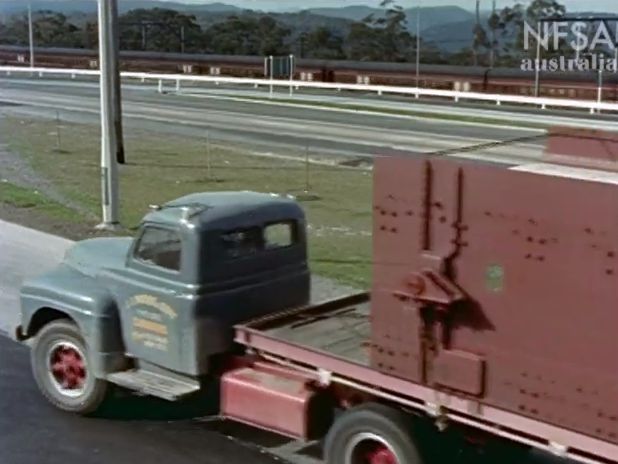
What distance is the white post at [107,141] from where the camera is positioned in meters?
19.3

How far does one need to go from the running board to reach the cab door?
0.14 m

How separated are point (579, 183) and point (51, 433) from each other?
525cm

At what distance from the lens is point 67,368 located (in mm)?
10086

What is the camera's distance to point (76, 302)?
9.79 metres

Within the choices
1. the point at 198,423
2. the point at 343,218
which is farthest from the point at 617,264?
the point at 343,218

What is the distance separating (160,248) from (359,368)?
236 cm

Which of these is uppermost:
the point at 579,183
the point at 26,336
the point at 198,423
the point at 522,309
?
the point at 579,183

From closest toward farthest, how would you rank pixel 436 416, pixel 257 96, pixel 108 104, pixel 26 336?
pixel 436 416 → pixel 26 336 → pixel 108 104 → pixel 257 96

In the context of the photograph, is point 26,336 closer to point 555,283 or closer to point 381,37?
point 555,283

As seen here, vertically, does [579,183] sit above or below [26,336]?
above

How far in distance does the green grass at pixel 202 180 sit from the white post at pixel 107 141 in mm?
456

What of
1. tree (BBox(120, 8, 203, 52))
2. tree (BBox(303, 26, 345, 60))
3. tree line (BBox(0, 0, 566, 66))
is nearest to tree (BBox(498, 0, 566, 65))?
tree line (BBox(0, 0, 566, 66))

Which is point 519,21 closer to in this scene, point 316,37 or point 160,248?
A: point 316,37

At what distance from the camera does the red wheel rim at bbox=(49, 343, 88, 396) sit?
32.7 feet
